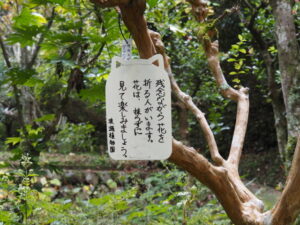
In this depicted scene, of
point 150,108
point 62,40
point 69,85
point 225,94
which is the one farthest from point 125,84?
point 69,85

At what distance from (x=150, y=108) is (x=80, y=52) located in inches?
48.4

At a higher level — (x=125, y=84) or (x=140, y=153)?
(x=125, y=84)

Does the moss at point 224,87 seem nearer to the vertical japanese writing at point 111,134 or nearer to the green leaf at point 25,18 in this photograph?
the vertical japanese writing at point 111,134

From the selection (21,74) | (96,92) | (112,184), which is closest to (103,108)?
(112,184)

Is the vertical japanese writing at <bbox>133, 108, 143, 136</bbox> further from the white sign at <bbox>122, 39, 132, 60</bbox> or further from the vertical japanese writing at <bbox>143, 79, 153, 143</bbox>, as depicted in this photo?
the white sign at <bbox>122, 39, 132, 60</bbox>

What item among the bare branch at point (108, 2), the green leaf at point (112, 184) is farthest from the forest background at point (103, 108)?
the bare branch at point (108, 2)

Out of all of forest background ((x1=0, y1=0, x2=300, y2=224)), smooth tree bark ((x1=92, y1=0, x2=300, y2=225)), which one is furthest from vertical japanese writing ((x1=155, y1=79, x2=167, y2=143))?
forest background ((x1=0, y1=0, x2=300, y2=224))

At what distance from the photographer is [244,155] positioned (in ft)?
24.6

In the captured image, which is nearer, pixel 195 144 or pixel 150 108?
pixel 150 108

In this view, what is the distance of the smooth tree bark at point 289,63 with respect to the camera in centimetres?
221

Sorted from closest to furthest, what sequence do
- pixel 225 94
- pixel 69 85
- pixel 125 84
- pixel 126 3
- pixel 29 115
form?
pixel 126 3 < pixel 125 84 < pixel 225 94 < pixel 69 85 < pixel 29 115

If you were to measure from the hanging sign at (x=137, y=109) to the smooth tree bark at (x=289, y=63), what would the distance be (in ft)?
3.91

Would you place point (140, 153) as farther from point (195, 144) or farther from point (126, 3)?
point (195, 144)

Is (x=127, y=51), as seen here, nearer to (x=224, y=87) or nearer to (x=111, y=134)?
(x=111, y=134)
